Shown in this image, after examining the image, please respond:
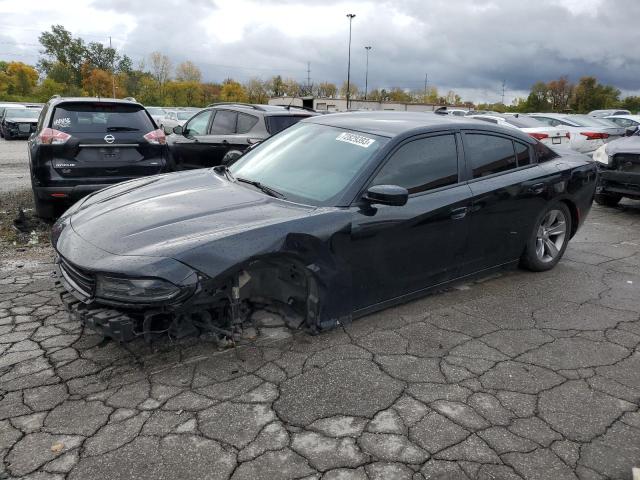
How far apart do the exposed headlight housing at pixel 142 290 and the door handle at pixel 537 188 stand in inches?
129

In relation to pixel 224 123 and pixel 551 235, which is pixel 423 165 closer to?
pixel 551 235

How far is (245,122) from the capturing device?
8.17m

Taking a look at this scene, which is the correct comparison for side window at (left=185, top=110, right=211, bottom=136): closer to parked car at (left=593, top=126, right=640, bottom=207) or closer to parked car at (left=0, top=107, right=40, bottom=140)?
parked car at (left=593, top=126, right=640, bottom=207)

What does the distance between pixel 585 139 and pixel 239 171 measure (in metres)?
12.1

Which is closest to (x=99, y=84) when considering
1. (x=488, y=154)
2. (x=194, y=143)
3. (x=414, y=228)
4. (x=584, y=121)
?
(x=584, y=121)

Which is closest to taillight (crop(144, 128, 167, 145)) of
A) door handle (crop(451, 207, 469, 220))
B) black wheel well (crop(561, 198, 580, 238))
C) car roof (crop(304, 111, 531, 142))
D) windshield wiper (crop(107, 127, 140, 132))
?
windshield wiper (crop(107, 127, 140, 132))

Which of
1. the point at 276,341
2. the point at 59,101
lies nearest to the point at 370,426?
the point at 276,341

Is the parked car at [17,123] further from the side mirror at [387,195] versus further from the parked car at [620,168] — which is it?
the side mirror at [387,195]

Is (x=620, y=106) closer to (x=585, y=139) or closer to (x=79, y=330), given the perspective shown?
(x=585, y=139)

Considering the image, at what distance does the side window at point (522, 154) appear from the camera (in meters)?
4.73

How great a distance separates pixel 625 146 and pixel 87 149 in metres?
7.57

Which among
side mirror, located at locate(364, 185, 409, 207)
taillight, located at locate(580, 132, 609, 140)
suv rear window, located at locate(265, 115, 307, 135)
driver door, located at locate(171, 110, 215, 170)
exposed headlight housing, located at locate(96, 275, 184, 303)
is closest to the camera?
exposed headlight housing, located at locate(96, 275, 184, 303)

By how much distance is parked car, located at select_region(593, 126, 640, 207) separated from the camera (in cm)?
762

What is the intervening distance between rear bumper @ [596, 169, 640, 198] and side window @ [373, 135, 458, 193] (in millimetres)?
4815
